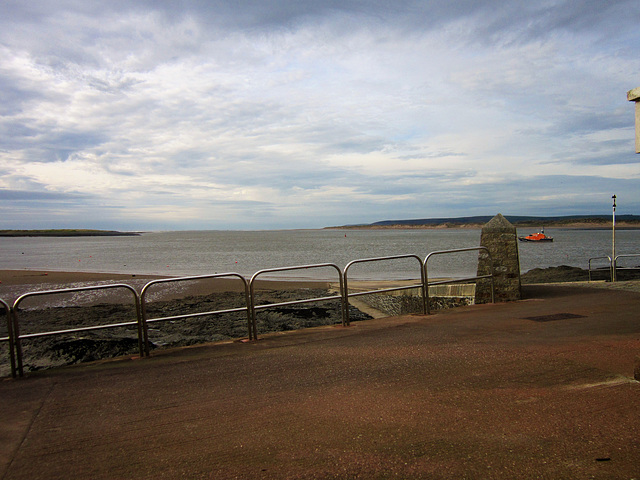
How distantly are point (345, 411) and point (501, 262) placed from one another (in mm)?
6480

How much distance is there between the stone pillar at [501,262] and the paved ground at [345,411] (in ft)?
9.93

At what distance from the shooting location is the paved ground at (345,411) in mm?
3049

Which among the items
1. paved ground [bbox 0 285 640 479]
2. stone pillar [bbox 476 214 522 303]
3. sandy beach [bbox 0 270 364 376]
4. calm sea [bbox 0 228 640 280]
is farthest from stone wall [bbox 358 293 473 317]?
calm sea [bbox 0 228 640 280]

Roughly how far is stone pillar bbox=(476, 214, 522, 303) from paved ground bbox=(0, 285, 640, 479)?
303 cm

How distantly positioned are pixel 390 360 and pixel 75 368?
3621 mm

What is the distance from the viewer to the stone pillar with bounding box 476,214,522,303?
363 inches

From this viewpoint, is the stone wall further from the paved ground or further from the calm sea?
the calm sea

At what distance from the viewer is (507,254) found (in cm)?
924

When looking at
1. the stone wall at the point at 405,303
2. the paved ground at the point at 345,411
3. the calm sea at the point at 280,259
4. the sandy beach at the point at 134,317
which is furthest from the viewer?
the calm sea at the point at 280,259

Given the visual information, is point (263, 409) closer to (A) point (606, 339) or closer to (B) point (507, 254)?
(A) point (606, 339)

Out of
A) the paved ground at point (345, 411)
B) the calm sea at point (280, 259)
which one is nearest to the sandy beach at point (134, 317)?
the paved ground at point (345, 411)

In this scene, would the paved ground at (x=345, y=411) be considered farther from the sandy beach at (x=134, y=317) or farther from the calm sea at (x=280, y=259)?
the calm sea at (x=280, y=259)

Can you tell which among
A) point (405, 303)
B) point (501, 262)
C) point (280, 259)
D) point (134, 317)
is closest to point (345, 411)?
point (501, 262)

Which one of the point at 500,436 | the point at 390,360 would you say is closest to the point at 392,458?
the point at 500,436
